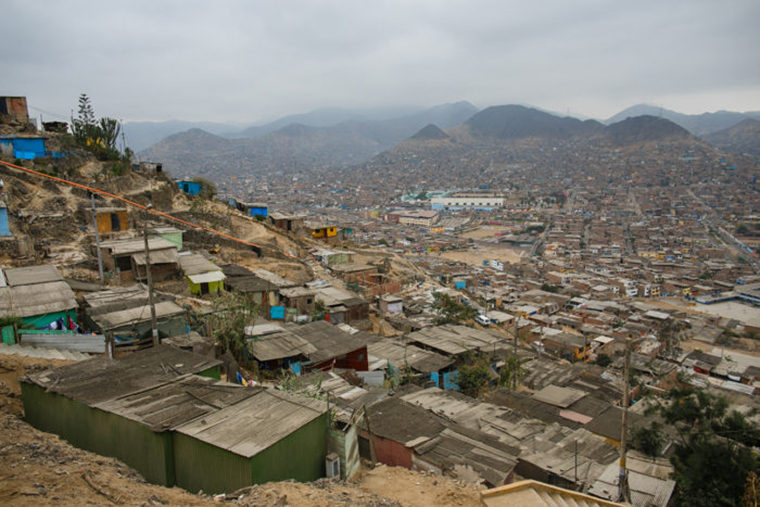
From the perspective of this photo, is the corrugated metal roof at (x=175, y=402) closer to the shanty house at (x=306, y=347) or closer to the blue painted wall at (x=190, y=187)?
the shanty house at (x=306, y=347)

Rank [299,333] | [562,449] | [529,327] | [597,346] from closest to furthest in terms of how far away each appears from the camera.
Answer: [562,449]
[299,333]
[597,346]
[529,327]

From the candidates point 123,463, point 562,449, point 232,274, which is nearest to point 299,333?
point 232,274

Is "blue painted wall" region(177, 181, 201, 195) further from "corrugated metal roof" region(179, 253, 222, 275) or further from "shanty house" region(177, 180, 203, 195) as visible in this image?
"corrugated metal roof" region(179, 253, 222, 275)

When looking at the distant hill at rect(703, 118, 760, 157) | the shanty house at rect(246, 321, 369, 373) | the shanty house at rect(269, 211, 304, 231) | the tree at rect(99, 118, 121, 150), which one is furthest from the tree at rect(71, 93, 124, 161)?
the distant hill at rect(703, 118, 760, 157)

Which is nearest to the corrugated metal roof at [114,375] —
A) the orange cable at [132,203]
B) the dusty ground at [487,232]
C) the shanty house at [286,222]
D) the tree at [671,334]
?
the orange cable at [132,203]

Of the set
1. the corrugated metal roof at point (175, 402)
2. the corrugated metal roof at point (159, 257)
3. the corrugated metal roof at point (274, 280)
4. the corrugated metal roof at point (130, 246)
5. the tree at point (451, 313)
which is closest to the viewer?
the corrugated metal roof at point (175, 402)

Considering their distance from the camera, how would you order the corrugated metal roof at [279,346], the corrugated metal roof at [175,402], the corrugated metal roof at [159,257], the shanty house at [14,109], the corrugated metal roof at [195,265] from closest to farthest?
the corrugated metal roof at [175,402], the corrugated metal roof at [279,346], the corrugated metal roof at [159,257], the corrugated metal roof at [195,265], the shanty house at [14,109]

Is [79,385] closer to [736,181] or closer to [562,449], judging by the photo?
[562,449]
